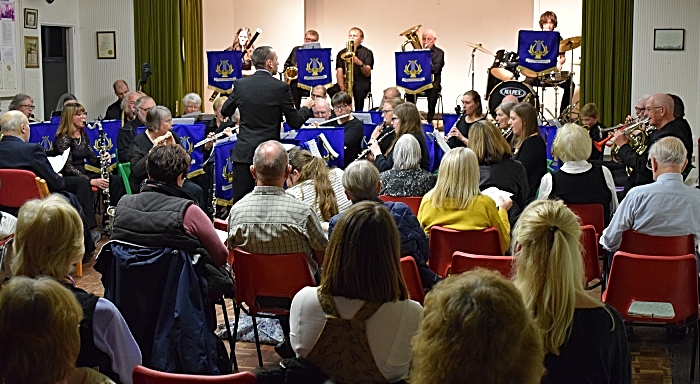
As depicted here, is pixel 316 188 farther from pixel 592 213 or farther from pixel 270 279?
pixel 592 213

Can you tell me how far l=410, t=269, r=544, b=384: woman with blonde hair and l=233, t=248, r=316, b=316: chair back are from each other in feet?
7.73

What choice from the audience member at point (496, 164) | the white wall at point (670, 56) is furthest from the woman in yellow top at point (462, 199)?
the white wall at point (670, 56)

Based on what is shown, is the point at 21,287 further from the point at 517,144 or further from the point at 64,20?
the point at 64,20

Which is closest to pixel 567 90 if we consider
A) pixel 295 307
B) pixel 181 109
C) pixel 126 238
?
pixel 181 109

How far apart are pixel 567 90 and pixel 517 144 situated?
5.66 metres

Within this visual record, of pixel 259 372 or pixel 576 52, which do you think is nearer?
pixel 259 372

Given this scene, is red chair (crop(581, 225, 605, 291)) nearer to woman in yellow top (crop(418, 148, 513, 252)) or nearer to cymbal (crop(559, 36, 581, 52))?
woman in yellow top (crop(418, 148, 513, 252))

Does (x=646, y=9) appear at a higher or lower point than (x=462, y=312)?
higher

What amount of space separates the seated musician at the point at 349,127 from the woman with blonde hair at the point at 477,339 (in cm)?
658

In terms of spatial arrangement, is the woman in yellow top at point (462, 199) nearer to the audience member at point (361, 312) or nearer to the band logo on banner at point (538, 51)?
the audience member at point (361, 312)

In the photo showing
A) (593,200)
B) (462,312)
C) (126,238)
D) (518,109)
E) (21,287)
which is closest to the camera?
(462,312)

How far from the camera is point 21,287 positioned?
82.8 inches

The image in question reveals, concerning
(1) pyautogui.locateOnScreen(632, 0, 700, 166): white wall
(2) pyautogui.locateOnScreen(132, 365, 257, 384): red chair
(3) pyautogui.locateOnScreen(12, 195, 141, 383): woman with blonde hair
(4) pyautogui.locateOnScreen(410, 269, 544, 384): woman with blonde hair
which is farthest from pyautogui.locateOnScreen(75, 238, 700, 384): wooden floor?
(1) pyautogui.locateOnScreen(632, 0, 700, 166): white wall

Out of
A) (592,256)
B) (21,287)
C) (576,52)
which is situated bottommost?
(592,256)
